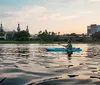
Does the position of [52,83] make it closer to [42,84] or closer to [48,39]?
[42,84]

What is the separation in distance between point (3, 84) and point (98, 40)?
145 meters

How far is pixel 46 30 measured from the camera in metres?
187

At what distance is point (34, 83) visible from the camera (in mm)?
10359

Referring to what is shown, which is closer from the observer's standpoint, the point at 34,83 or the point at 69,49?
the point at 34,83

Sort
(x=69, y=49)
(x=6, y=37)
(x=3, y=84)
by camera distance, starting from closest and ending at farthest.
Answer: (x=3, y=84), (x=69, y=49), (x=6, y=37)

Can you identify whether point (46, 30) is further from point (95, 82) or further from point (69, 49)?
point (95, 82)

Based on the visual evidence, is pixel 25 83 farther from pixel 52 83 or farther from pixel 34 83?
pixel 52 83

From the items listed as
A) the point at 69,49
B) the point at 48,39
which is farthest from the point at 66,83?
the point at 48,39

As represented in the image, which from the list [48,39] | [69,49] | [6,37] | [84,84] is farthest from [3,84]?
[6,37]

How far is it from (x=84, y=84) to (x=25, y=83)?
236 cm

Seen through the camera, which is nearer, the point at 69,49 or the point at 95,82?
the point at 95,82

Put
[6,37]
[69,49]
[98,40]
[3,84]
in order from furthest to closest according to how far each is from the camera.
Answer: [6,37]
[98,40]
[69,49]
[3,84]

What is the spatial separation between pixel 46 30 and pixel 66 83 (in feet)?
581

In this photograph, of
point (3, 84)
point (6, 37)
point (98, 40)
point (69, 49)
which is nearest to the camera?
point (3, 84)
